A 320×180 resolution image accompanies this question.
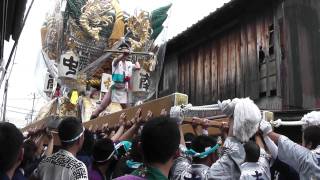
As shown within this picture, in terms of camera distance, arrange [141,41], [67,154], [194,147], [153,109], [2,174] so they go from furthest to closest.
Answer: [141,41], [153,109], [194,147], [67,154], [2,174]

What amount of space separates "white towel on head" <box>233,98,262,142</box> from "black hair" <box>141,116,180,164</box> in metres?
1.01

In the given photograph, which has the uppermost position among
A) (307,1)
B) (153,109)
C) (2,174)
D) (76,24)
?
(307,1)

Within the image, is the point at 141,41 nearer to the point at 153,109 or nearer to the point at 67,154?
the point at 153,109

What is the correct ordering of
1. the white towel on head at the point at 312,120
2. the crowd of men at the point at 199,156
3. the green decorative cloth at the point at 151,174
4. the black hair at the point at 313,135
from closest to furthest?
1. the green decorative cloth at the point at 151,174
2. the crowd of men at the point at 199,156
3. the black hair at the point at 313,135
4. the white towel on head at the point at 312,120

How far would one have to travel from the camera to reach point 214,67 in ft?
40.3

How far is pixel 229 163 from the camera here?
2.97 metres

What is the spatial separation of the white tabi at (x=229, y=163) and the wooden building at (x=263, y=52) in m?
6.76

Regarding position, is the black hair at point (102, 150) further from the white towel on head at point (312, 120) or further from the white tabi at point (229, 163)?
the white towel on head at point (312, 120)

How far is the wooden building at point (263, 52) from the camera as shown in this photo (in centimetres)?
972

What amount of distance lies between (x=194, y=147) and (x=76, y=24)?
634cm

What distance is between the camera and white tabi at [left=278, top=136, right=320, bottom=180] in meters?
3.23

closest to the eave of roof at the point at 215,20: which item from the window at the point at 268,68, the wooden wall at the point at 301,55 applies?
the wooden wall at the point at 301,55

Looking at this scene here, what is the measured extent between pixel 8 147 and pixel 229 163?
5.12ft

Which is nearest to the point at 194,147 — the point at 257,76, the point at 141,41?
the point at 141,41
